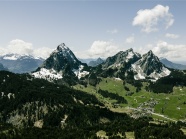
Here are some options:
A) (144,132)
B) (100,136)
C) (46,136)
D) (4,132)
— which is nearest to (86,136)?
(100,136)

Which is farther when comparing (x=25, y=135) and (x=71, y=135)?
(x=71, y=135)

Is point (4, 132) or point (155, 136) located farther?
point (155, 136)

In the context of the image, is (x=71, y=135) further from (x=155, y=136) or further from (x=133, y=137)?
(x=155, y=136)

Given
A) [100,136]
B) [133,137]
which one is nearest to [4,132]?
[100,136]

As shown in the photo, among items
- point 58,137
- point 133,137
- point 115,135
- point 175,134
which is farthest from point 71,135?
point 175,134

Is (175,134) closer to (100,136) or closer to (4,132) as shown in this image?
(100,136)

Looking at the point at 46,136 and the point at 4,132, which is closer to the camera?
the point at 4,132

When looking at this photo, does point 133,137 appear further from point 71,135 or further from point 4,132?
point 4,132

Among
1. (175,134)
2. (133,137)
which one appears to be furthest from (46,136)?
(175,134)
